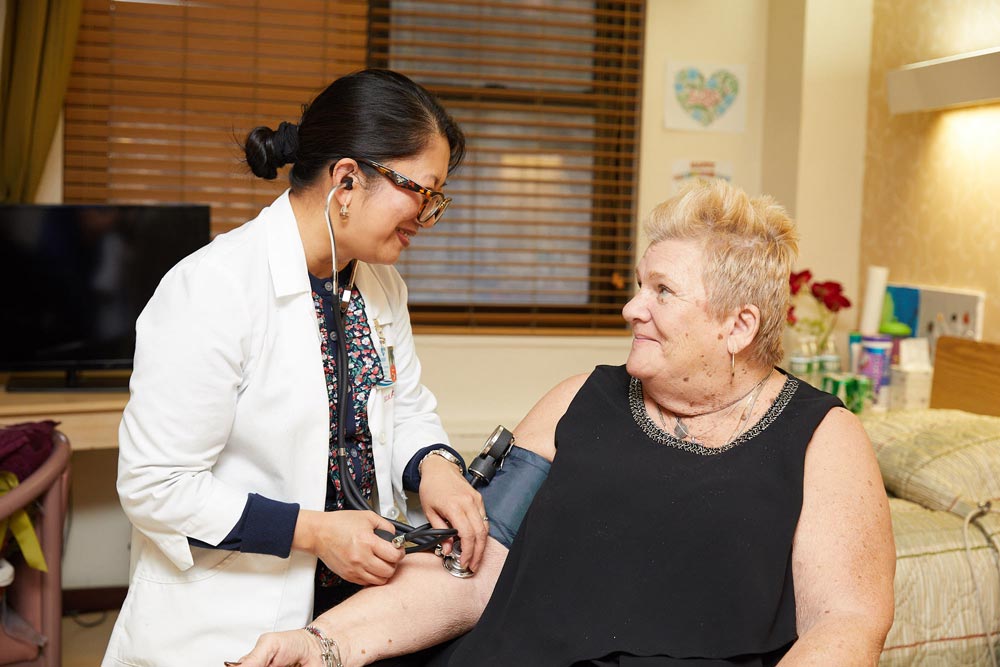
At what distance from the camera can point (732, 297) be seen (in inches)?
56.0

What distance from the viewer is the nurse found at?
131 cm

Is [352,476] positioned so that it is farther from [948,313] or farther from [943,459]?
[948,313]

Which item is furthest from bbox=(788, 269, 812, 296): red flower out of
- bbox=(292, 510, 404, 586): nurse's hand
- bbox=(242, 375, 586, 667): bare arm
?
bbox=(292, 510, 404, 586): nurse's hand

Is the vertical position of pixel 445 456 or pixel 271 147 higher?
pixel 271 147

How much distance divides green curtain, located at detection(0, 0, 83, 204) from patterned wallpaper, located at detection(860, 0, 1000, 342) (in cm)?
262

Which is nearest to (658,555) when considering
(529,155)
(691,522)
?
(691,522)

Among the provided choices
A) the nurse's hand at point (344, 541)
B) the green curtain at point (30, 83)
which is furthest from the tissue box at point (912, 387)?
the green curtain at point (30, 83)

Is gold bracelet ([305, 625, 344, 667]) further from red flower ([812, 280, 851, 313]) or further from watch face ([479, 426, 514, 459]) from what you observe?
red flower ([812, 280, 851, 313])

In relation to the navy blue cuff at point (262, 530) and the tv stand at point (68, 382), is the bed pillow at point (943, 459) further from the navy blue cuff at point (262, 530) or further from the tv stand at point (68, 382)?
the tv stand at point (68, 382)

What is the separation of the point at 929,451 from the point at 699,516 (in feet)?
3.89

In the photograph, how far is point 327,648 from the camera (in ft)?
4.42

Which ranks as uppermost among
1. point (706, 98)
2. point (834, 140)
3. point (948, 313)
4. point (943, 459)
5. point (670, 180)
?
point (706, 98)

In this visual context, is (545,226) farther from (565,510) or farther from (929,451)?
(565,510)

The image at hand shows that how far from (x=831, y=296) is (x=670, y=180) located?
2.45ft
